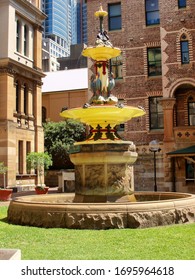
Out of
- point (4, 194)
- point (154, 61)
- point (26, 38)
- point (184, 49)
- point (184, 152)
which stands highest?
point (26, 38)

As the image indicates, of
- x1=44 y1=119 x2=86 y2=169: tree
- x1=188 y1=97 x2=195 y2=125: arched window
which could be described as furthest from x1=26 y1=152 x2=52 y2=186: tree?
x1=44 y1=119 x2=86 y2=169: tree

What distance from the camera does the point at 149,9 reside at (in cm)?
3080

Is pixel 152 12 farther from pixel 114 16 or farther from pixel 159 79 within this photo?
pixel 159 79

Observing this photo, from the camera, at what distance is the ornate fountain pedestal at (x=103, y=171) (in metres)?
11.8

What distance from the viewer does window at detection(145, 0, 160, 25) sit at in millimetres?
30562

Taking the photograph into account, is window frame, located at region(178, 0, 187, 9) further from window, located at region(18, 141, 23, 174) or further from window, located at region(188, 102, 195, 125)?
window, located at region(18, 141, 23, 174)

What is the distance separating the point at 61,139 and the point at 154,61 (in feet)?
71.2

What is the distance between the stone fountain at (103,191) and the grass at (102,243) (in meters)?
0.33

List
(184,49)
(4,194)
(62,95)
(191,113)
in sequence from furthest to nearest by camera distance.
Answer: (62,95), (191,113), (184,49), (4,194)

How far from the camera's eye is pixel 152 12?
3072 cm

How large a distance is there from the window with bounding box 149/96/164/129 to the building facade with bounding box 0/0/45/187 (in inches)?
501

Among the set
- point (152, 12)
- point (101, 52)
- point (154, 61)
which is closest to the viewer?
point (101, 52)

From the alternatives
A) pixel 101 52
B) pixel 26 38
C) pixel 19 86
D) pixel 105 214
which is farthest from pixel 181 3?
pixel 105 214

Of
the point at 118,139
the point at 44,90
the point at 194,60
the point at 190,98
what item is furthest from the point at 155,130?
the point at 44,90
